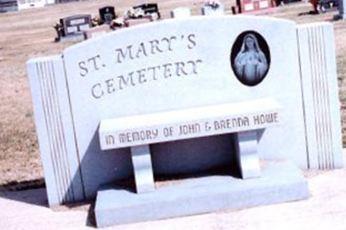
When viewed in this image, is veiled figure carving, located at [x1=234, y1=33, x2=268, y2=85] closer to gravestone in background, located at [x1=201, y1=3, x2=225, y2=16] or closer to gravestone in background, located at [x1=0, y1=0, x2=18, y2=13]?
gravestone in background, located at [x1=201, y1=3, x2=225, y2=16]

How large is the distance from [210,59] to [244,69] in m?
0.39

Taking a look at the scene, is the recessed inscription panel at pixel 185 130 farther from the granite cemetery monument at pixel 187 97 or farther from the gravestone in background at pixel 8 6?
the gravestone in background at pixel 8 6

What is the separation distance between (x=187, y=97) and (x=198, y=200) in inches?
52.2

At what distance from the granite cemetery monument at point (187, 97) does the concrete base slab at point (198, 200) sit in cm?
23

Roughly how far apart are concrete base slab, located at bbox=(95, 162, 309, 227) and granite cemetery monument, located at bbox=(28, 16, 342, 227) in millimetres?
235

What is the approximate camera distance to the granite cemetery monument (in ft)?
26.2

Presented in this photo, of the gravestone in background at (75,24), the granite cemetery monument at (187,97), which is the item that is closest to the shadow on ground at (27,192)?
the granite cemetery monument at (187,97)

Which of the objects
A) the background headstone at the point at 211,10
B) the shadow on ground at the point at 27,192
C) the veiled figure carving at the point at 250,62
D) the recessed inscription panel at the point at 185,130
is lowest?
the shadow on ground at the point at 27,192

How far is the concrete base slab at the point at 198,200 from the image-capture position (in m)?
7.30

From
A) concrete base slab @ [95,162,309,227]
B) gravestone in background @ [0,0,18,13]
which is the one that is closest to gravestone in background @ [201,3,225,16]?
concrete base slab @ [95,162,309,227]

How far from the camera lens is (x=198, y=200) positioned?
7.30m

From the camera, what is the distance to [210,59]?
8.09 metres

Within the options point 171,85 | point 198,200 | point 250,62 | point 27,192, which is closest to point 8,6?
point 27,192

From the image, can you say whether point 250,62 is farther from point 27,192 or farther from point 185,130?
point 27,192
